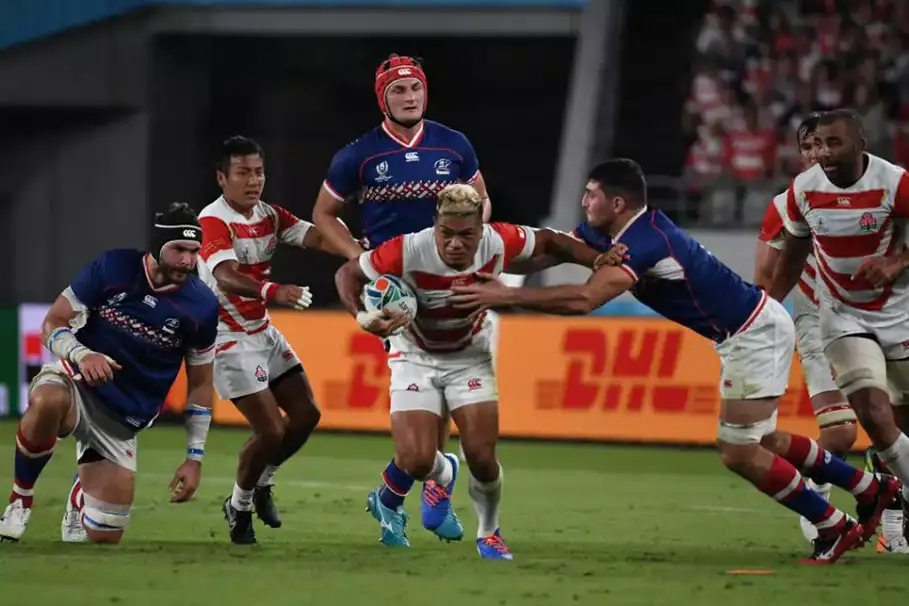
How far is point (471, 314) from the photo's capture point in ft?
28.6

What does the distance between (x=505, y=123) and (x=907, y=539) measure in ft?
51.9

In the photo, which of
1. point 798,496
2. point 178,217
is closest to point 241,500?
point 178,217

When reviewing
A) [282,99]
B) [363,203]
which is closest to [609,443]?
[363,203]

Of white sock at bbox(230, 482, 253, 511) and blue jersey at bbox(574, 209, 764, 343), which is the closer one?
blue jersey at bbox(574, 209, 764, 343)

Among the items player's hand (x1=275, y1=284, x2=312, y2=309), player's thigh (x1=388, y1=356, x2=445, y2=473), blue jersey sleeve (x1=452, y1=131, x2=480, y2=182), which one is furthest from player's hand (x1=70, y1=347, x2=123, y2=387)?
blue jersey sleeve (x1=452, y1=131, x2=480, y2=182)

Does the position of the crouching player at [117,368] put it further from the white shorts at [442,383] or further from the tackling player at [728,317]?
the tackling player at [728,317]

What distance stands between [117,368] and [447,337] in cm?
169

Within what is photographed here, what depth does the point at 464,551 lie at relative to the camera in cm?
891

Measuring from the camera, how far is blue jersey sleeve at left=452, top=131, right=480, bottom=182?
9.63 meters

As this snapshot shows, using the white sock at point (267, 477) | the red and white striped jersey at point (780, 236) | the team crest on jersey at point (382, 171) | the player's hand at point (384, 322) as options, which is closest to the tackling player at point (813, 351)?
the red and white striped jersey at point (780, 236)

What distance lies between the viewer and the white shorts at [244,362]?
985 centimetres

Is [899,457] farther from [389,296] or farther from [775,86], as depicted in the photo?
[775,86]

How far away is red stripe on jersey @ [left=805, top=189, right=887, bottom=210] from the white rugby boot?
439cm

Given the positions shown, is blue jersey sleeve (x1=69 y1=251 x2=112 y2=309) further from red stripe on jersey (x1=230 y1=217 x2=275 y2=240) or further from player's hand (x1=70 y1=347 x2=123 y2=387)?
red stripe on jersey (x1=230 y1=217 x2=275 y2=240)
